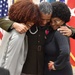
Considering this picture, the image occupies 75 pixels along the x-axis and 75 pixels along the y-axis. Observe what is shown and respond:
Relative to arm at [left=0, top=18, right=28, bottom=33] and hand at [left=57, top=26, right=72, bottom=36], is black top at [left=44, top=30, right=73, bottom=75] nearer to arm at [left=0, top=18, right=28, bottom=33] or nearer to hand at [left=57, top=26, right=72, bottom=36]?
hand at [left=57, top=26, right=72, bottom=36]

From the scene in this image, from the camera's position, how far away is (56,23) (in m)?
1.89

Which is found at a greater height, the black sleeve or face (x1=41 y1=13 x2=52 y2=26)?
face (x1=41 y1=13 x2=52 y2=26)

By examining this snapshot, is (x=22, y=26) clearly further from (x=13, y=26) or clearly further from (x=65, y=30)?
(x=65, y=30)

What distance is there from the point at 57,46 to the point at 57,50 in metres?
0.03

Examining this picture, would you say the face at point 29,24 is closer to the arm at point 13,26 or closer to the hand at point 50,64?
the arm at point 13,26

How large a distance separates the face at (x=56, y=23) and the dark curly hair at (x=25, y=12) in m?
0.14

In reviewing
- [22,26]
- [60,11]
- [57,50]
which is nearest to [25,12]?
[22,26]

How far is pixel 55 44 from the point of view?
188cm

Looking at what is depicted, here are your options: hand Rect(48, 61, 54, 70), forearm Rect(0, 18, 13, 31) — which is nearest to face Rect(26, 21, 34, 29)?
forearm Rect(0, 18, 13, 31)

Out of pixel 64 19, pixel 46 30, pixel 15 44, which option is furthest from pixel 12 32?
pixel 64 19

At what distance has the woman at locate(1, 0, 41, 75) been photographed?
A: 5.78 ft

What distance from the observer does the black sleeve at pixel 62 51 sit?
72.4 inches

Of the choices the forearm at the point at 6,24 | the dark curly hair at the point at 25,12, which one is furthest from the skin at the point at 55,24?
the forearm at the point at 6,24

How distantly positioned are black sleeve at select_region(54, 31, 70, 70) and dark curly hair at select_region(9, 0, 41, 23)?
21 centimetres
